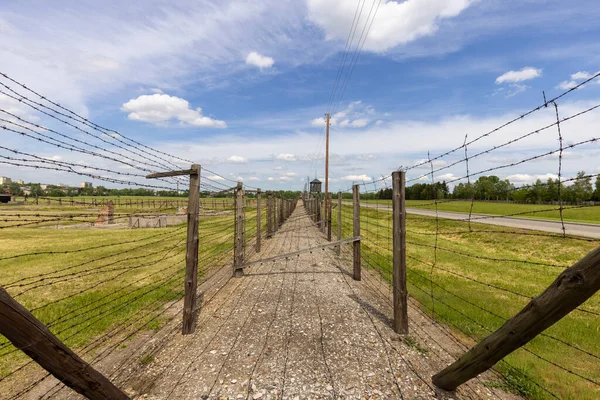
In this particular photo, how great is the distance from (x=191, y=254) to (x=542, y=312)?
387 cm

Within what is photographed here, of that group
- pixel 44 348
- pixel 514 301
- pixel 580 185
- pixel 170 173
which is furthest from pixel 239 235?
pixel 580 185

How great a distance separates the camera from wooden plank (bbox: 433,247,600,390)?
5.47 feet

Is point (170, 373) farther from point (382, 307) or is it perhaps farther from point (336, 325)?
point (382, 307)

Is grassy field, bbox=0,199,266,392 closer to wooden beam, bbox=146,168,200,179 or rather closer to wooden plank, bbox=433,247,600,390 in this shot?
wooden beam, bbox=146,168,200,179

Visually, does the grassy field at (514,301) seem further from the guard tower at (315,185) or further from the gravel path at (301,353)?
the guard tower at (315,185)

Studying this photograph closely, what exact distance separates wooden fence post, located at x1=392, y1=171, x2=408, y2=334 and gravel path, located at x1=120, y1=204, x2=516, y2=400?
27cm

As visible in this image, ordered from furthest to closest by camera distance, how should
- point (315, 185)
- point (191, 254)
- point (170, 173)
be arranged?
point (315, 185) < point (170, 173) < point (191, 254)

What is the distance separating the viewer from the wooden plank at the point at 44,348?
174cm

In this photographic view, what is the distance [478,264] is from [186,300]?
31.4ft

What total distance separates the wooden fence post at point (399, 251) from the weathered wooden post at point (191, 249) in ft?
9.39

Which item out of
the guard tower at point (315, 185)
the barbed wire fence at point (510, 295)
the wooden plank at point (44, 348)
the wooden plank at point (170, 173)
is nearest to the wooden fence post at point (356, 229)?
the barbed wire fence at point (510, 295)

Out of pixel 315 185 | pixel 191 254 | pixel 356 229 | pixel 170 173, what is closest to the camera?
pixel 191 254

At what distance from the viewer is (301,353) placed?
11.8 feet

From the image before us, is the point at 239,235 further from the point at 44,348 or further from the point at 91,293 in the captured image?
the point at 44,348
